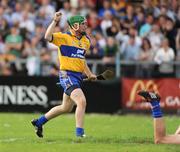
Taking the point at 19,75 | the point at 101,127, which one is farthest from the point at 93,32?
the point at 101,127

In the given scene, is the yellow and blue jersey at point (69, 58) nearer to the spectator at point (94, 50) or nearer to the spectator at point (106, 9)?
the spectator at point (94, 50)

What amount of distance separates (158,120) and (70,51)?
2983mm

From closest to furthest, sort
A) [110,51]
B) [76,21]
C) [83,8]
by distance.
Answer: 1. [76,21]
2. [110,51]
3. [83,8]

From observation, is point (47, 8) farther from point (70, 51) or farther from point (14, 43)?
point (70, 51)

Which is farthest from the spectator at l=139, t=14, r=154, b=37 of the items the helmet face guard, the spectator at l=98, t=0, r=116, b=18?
the helmet face guard

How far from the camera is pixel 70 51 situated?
14.6 meters

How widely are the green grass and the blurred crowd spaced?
2.12 metres

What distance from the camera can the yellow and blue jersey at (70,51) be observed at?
47.7 ft

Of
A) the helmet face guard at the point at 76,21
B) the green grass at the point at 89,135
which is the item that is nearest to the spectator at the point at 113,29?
the green grass at the point at 89,135

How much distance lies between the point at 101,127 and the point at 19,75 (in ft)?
20.4

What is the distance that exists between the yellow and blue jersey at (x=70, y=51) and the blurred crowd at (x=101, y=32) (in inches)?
370

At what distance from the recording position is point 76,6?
26.8 m

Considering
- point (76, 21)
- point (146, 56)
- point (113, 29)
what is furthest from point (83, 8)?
point (76, 21)

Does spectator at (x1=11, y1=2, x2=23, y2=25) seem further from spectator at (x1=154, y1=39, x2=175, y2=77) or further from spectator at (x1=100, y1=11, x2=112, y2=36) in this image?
spectator at (x1=154, y1=39, x2=175, y2=77)
